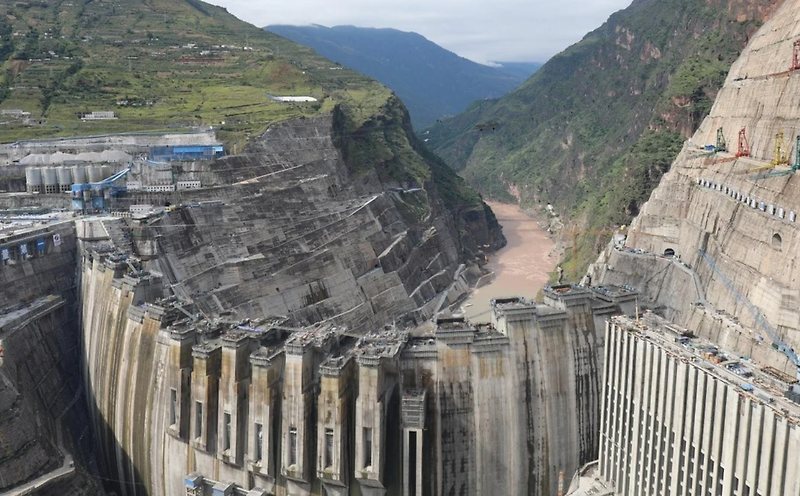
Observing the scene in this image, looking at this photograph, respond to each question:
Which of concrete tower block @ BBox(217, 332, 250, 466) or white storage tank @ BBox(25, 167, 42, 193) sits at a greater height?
white storage tank @ BBox(25, 167, 42, 193)

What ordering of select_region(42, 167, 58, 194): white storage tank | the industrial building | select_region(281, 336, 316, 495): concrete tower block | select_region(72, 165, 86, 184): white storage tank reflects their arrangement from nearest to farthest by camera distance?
the industrial building < select_region(281, 336, 316, 495): concrete tower block < select_region(42, 167, 58, 194): white storage tank < select_region(72, 165, 86, 184): white storage tank

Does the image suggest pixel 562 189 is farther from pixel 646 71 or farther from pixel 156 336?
pixel 156 336

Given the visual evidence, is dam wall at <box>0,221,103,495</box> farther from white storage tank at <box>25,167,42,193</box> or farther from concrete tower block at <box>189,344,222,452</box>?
white storage tank at <box>25,167,42,193</box>

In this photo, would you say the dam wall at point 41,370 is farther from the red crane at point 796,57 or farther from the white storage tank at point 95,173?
the red crane at point 796,57

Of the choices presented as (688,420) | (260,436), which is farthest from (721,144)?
(260,436)

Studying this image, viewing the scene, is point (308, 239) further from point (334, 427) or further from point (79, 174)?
point (334, 427)

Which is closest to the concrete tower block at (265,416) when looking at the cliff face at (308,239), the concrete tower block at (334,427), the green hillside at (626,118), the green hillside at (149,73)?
the concrete tower block at (334,427)

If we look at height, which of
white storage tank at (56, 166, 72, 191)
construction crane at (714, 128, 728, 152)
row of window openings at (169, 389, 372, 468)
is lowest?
row of window openings at (169, 389, 372, 468)

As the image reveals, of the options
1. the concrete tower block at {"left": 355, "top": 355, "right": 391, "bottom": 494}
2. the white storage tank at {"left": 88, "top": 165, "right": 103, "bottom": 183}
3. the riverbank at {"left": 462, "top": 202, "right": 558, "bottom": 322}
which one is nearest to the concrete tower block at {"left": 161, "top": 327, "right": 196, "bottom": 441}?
the concrete tower block at {"left": 355, "top": 355, "right": 391, "bottom": 494}
